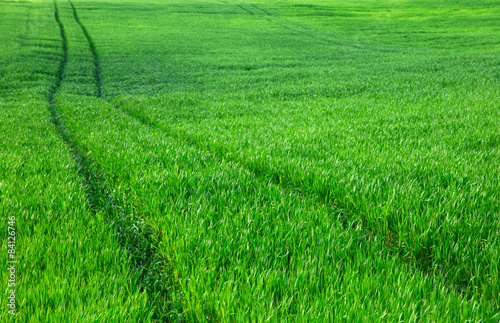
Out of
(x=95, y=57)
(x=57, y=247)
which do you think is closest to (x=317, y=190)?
(x=57, y=247)

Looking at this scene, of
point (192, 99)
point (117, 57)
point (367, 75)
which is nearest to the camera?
point (192, 99)

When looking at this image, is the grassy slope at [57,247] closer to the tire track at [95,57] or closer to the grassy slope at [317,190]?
the grassy slope at [317,190]

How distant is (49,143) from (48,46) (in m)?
25.4

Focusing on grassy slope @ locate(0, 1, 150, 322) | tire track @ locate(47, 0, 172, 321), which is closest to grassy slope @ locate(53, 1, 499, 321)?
tire track @ locate(47, 0, 172, 321)

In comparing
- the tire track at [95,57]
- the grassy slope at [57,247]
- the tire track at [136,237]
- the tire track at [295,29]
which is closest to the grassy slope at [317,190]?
the tire track at [136,237]

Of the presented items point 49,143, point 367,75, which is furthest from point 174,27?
point 49,143

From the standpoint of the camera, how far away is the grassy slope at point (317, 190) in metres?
2.26

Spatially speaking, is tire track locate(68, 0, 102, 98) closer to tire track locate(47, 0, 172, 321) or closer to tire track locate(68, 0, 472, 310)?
tire track locate(68, 0, 472, 310)

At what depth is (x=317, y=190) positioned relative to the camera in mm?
4379

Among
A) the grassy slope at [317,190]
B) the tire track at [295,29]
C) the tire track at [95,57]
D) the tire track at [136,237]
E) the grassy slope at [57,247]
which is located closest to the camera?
the grassy slope at [57,247]

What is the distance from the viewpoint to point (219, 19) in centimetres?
4759

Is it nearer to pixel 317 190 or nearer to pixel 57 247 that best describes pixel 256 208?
pixel 317 190

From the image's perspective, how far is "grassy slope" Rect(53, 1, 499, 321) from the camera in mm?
2258

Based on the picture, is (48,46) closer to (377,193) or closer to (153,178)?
(153,178)
